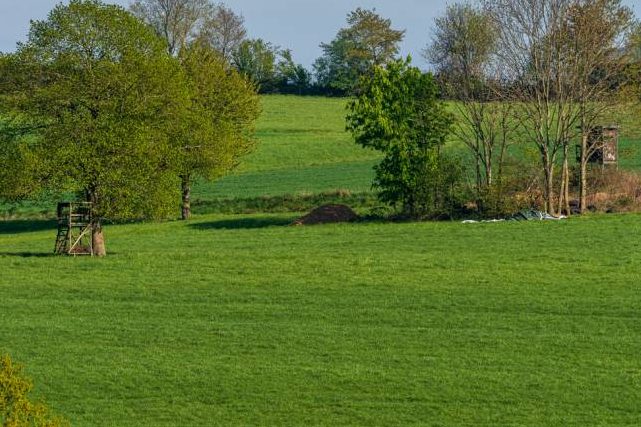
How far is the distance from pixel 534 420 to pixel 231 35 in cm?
13166

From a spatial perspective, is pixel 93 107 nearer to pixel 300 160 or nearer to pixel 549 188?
pixel 549 188

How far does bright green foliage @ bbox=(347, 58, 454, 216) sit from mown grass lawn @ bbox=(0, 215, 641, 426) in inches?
282

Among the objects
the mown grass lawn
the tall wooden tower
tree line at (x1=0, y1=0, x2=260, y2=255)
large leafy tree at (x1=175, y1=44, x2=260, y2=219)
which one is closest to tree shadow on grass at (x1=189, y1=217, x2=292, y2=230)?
large leafy tree at (x1=175, y1=44, x2=260, y2=219)

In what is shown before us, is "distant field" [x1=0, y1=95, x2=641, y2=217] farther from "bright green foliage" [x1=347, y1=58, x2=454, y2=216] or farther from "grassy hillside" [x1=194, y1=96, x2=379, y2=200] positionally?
"bright green foliage" [x1=347, y1=58, x2=454, y2=216]

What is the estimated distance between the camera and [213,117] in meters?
68.4

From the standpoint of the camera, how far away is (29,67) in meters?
47.9

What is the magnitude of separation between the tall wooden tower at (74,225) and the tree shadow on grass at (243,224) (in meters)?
11.3

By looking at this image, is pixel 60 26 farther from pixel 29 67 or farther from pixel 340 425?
pixel 340 425

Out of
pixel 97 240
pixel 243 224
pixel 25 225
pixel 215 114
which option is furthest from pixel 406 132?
pixel 25 225

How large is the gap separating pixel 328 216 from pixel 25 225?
17.7m

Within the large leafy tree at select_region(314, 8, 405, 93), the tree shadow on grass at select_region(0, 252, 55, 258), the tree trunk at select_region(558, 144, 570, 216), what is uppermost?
the large leafy tree at select_region(314, 8, 405, 93)

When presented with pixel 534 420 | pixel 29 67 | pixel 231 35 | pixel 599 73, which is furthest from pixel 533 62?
pixel 231 35

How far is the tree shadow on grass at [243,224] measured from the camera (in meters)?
59.3

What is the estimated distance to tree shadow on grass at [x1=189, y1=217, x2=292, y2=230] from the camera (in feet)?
195
